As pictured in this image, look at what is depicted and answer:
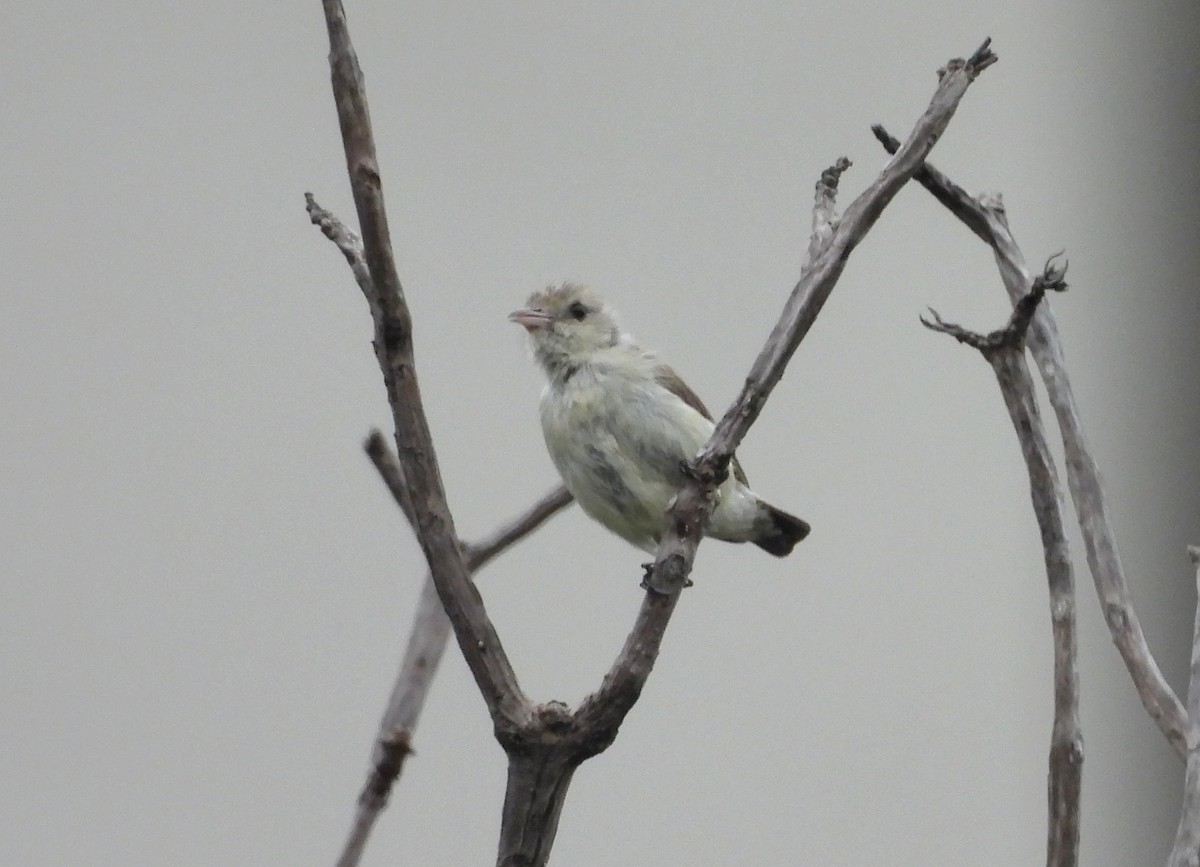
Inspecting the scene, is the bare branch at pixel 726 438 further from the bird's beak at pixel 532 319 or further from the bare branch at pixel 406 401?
the bird's beak at pixel 532 319

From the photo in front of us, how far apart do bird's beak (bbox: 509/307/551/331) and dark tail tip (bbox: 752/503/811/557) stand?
33 centimetres

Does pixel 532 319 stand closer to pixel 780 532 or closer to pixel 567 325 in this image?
pixel 567 325

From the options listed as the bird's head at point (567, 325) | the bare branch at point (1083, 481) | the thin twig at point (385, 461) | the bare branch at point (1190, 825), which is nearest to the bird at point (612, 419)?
the bird's head at point (567, 325)

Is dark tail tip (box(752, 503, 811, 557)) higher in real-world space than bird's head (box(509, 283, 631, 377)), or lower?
lower

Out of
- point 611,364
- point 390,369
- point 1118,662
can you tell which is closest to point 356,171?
point 390,369

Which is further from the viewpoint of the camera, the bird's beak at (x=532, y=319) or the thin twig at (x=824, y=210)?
the bird's beak at (x=532, y=319)

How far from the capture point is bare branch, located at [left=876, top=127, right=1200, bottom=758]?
1.00 meters

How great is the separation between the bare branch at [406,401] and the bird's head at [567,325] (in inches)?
21.7

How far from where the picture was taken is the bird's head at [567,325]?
146 centimetres

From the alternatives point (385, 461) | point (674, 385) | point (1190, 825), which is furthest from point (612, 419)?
point (1190, 825)

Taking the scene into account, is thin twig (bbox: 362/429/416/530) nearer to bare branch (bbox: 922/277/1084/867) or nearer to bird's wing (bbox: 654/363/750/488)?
bird's wing (bbox: 654/363/750/488)

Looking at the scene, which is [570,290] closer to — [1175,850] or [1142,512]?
[1175,850]

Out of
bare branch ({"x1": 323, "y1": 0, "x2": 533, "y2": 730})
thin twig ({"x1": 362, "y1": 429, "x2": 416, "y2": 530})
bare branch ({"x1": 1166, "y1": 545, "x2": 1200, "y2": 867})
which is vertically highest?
thin twig ({"x1": 362, "y1": 429, "x2": 416, "y2": 530})

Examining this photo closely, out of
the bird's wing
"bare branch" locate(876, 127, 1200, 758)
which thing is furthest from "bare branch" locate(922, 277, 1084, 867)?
the bird's wing
